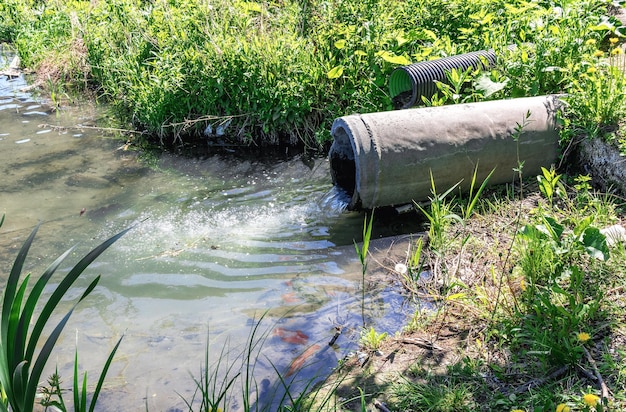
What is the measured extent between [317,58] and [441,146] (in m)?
2.45

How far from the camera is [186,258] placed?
4707 millimetres

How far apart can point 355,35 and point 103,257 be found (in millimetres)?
3541

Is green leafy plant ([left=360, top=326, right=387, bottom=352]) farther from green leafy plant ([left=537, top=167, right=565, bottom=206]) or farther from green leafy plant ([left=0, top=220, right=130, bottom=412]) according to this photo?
green leafy plant ([left=0, top=220, right=130, bottom=412])

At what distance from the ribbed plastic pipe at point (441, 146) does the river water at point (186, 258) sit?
44 centimetres

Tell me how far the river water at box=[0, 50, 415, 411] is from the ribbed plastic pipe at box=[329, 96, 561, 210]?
435 millimetres

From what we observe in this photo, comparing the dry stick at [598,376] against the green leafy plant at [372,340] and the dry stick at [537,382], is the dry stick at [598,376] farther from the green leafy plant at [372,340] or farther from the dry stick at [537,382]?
the green leafy plant at [372,340]

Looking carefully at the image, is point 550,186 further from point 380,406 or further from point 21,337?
point 21,337

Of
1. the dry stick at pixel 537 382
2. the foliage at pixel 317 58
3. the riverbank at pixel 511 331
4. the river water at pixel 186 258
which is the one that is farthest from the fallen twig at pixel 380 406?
the foliage at pixel 317 58

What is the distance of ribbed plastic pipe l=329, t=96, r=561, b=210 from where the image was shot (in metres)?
4.68

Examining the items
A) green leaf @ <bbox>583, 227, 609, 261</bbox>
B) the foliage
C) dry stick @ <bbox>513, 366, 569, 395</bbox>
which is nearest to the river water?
the foliage

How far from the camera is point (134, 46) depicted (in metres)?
8.28

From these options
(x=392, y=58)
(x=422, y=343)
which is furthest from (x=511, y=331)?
(x=392, y=58)

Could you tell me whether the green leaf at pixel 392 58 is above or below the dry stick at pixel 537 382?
above

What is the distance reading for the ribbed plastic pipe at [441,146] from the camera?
468 centimetres
